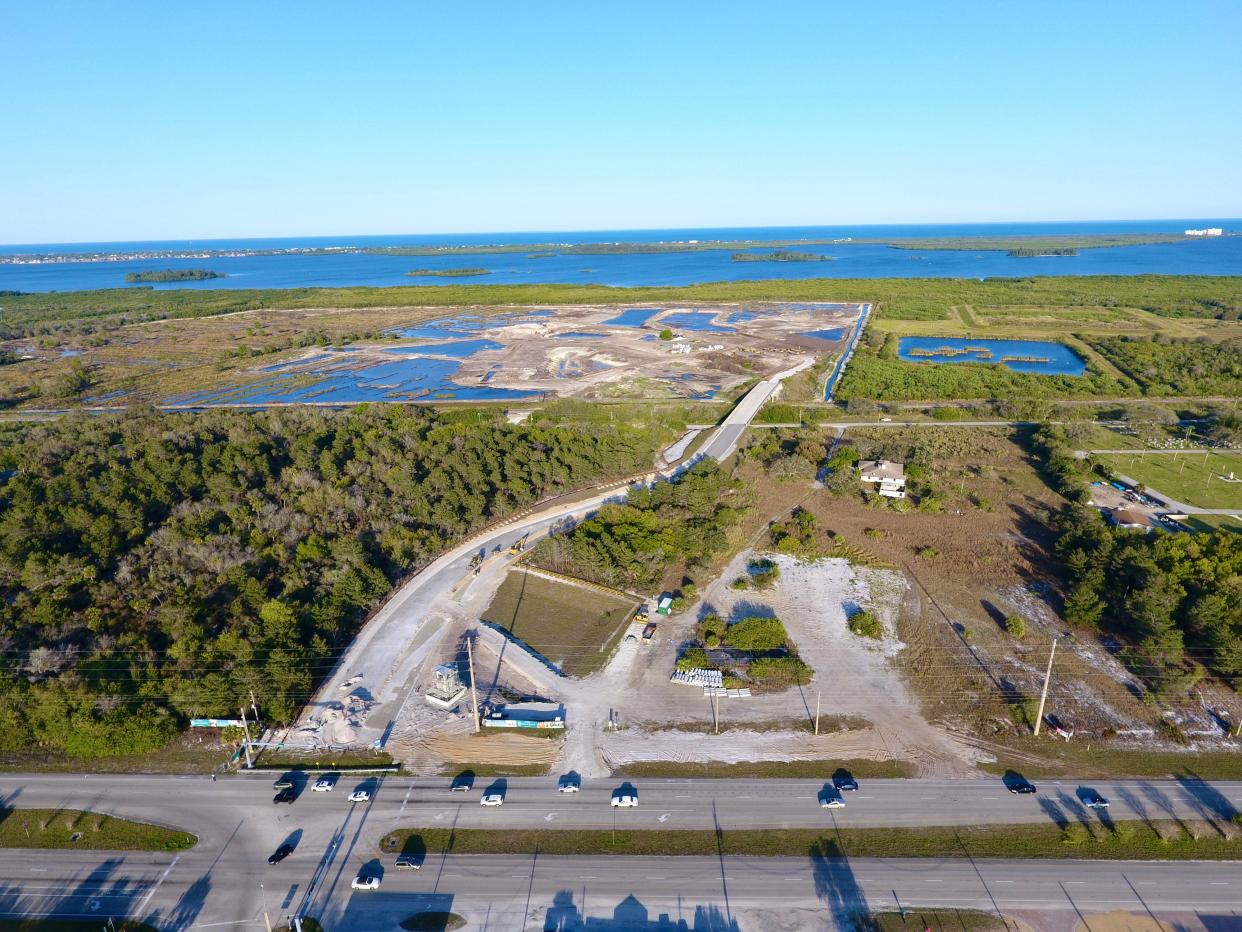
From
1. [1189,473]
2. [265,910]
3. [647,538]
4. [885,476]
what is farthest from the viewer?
[1189,473]

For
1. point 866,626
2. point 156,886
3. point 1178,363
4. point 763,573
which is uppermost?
point 1178,363

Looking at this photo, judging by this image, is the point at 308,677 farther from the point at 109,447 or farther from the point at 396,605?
the point at 109,447

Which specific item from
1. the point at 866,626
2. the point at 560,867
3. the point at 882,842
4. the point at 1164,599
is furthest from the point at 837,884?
the point at 1164,599

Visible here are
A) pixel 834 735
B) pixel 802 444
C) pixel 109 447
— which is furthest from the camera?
Result: pixel 802 444

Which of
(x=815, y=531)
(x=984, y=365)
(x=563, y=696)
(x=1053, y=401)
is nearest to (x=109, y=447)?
(x=563, y=696)

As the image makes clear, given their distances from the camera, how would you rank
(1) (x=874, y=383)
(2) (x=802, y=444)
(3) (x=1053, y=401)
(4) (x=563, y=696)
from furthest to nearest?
(1) (x=874, y=383)
(3) (x=1053, y=401)
(2) (x=802, y=444)
(4) (x=563, y=696)

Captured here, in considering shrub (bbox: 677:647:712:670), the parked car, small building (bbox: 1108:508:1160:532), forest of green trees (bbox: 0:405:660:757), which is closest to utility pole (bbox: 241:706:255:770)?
forest of green trees (bbox: 0:405:660:757)

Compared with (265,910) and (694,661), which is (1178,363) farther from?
(265,910)

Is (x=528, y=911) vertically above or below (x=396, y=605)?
below
